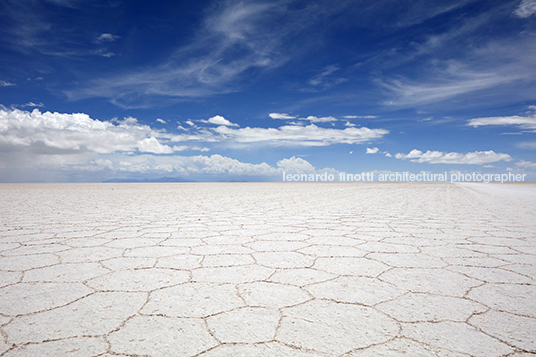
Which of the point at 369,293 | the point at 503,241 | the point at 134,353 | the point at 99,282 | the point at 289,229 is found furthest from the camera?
the point at 289,229

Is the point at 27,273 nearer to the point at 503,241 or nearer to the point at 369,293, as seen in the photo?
the point at 369,293

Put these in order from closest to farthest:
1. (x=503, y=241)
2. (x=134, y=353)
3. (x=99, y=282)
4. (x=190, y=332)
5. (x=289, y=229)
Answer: (x=134, y=353), (x=190, y=332), (x=99, y=282), (x=503, y=241), (x=289, y=229)

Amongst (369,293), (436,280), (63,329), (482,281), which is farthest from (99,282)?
(482,281)

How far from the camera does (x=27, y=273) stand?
1726mm

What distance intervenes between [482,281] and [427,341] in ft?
2.71

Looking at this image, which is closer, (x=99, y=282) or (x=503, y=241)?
(x=99, y=282)

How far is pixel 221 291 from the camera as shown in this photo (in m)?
1.46

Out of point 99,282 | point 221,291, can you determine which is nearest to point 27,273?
point 99,282

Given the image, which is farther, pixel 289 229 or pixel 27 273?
pixel 289 229

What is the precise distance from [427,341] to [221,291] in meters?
0.87

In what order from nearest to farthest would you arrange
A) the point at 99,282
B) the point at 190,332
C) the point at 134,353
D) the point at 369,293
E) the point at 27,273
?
the point at 134,353 < the point at 190,332 < the point at 369,293 < the point at 99,282 < the point at 27,273

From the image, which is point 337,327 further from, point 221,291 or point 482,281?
point 482,281

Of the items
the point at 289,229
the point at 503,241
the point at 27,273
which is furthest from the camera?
the point at 289,229

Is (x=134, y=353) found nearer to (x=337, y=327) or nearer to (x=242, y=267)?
(x=337, y=327)
